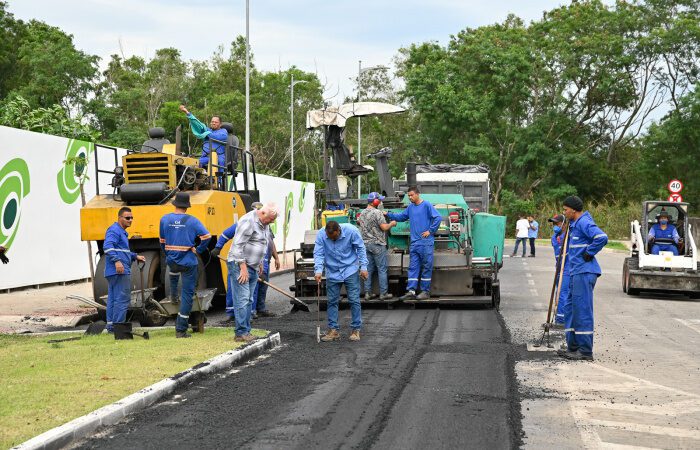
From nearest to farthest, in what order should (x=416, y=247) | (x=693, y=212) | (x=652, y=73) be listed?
1. (x=416, y=247)
2. (x=693, y=212)
3. (x=652, y=73)

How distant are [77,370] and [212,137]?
24.6ft

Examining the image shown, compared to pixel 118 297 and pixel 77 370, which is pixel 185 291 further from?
pixel 77 370

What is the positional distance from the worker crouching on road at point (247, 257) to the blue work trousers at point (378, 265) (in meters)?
4.01

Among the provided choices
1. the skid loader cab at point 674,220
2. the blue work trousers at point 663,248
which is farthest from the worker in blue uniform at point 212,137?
the blue work trousers at point 663,248

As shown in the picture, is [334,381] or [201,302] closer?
[334,381]

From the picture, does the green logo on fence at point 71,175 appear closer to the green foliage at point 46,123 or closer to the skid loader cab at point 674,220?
the green foliage at point 46,123

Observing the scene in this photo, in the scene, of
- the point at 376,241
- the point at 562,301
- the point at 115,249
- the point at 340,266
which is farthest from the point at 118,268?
the point at 562,301

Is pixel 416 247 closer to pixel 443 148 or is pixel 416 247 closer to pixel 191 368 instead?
pixel 191 368

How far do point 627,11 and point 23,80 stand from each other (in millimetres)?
35909

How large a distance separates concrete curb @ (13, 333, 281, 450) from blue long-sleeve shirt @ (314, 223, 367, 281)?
175 cm

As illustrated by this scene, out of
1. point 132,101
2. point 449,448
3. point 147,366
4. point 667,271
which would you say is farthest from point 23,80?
point 449,448

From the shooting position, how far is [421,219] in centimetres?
1625

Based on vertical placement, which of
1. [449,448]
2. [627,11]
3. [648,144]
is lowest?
[449,448]

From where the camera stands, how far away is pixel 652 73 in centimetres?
5812
